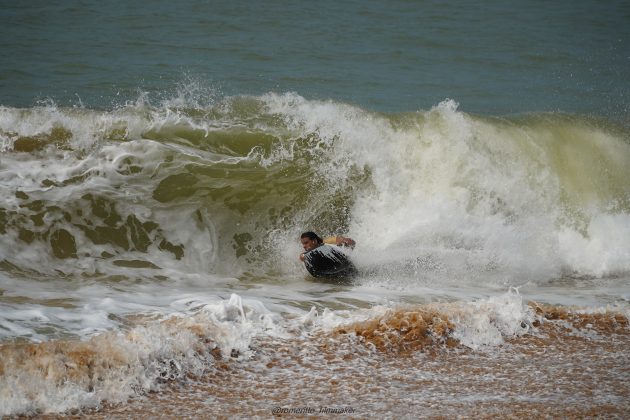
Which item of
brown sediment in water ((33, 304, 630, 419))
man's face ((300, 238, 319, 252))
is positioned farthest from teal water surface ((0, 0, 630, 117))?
brown sediment in water ((33, 304, 630, 419))

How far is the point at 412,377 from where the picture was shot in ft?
17.3

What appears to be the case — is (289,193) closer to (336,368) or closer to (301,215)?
(301,215)

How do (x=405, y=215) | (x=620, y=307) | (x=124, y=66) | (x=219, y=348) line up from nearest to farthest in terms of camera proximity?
(x=219, y=348) < (x=620, y=307) < (x=405, y=215) < (x=124, y=66)

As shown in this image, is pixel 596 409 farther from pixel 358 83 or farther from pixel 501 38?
pixel 501 38

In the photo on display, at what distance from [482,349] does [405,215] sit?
183 inches

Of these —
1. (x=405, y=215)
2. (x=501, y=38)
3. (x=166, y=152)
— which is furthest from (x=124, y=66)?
(x=501, y=38)

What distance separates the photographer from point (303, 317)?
631cm

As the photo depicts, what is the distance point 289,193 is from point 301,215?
1.33 ft

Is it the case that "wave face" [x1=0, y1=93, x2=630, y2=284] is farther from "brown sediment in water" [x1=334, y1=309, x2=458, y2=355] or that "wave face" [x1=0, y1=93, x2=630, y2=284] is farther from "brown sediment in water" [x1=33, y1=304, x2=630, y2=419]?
"brown sediment in water" [x1=33, y1=304, x2=630, y2=419]

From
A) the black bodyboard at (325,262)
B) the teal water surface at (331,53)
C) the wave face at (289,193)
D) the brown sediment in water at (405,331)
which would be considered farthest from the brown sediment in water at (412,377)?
the teal water surface at (331,53)

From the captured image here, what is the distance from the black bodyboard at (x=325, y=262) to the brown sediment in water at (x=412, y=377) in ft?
7.77

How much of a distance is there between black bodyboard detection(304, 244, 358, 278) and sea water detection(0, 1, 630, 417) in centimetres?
18

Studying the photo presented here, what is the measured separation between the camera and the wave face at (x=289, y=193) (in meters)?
9.21

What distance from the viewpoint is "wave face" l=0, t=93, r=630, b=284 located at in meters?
9.21
